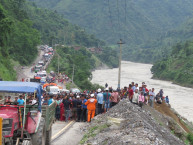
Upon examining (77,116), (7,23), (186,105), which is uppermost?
(7,23)

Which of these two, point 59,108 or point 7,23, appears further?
point 7,23

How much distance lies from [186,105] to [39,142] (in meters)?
46.3

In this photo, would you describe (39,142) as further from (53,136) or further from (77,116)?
(77,116)

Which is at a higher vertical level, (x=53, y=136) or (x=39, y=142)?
(x=39, y=142)

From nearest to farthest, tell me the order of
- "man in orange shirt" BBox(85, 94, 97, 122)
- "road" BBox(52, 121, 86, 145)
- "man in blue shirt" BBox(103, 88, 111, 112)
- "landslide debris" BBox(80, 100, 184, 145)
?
"landslide debris" BBox(80, 100, 184, 145) < "road" BBox(52, 121, 86, 145) < "man in orange shirt" BBox(85, 94, 97, 122) < "man in blue shirt" BBox(103, 88, 111, 112)

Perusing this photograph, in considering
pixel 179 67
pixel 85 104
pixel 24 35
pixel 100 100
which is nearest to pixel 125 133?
pixel 85 104

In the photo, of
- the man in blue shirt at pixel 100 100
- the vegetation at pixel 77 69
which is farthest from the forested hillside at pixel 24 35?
the man in blue shirt at pixel 100 100

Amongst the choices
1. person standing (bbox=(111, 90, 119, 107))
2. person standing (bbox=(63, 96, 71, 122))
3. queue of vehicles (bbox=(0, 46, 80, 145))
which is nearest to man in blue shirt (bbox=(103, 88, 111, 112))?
person standing (bbox=(111, 90, 119, 107))

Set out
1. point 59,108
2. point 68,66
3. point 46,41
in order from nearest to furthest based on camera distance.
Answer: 1. point 59,108
2. point 68,66
3. point 46,41

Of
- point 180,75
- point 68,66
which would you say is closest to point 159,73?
point 180,75

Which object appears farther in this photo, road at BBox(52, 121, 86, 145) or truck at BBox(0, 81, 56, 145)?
road at BBox(52, 121, 86, 145)

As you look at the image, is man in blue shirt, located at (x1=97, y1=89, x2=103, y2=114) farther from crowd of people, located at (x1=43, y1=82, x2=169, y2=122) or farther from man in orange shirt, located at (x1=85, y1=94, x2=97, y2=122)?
man in orange shirt, located at (x1=85, y1=94, x2=97, y2=122)

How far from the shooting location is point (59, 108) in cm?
1753

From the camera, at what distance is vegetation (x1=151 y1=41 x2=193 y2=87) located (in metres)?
95.0
